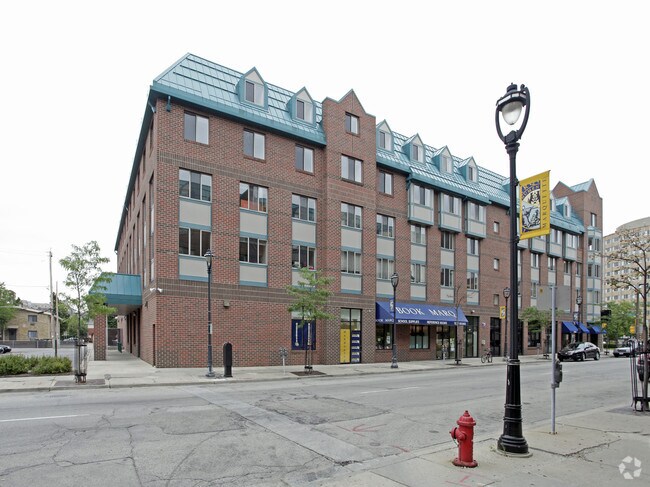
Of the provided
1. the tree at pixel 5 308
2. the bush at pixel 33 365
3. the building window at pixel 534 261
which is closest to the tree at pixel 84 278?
the bush at pixel 33 365

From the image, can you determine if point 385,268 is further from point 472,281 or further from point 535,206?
point 535,206

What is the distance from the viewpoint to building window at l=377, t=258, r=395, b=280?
3139 cm

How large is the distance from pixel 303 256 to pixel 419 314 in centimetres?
982

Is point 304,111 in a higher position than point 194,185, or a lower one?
higher

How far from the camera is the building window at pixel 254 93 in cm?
2609

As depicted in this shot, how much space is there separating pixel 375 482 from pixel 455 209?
107 ft

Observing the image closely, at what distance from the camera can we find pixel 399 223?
32.6 metres

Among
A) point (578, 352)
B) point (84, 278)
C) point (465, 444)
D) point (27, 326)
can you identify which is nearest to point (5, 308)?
point (27, 326)

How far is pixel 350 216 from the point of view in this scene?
2930 cm

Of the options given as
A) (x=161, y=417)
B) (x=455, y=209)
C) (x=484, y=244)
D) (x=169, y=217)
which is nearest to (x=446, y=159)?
(x=455, y=209)

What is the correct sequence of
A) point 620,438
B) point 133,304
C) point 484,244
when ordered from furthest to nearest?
point 484,244, point 133,304, point 620,438

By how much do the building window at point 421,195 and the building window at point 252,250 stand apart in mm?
12689

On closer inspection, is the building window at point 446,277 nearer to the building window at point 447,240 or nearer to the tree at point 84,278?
the building window at point 447,240

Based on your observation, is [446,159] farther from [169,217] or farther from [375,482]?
[375,482]
